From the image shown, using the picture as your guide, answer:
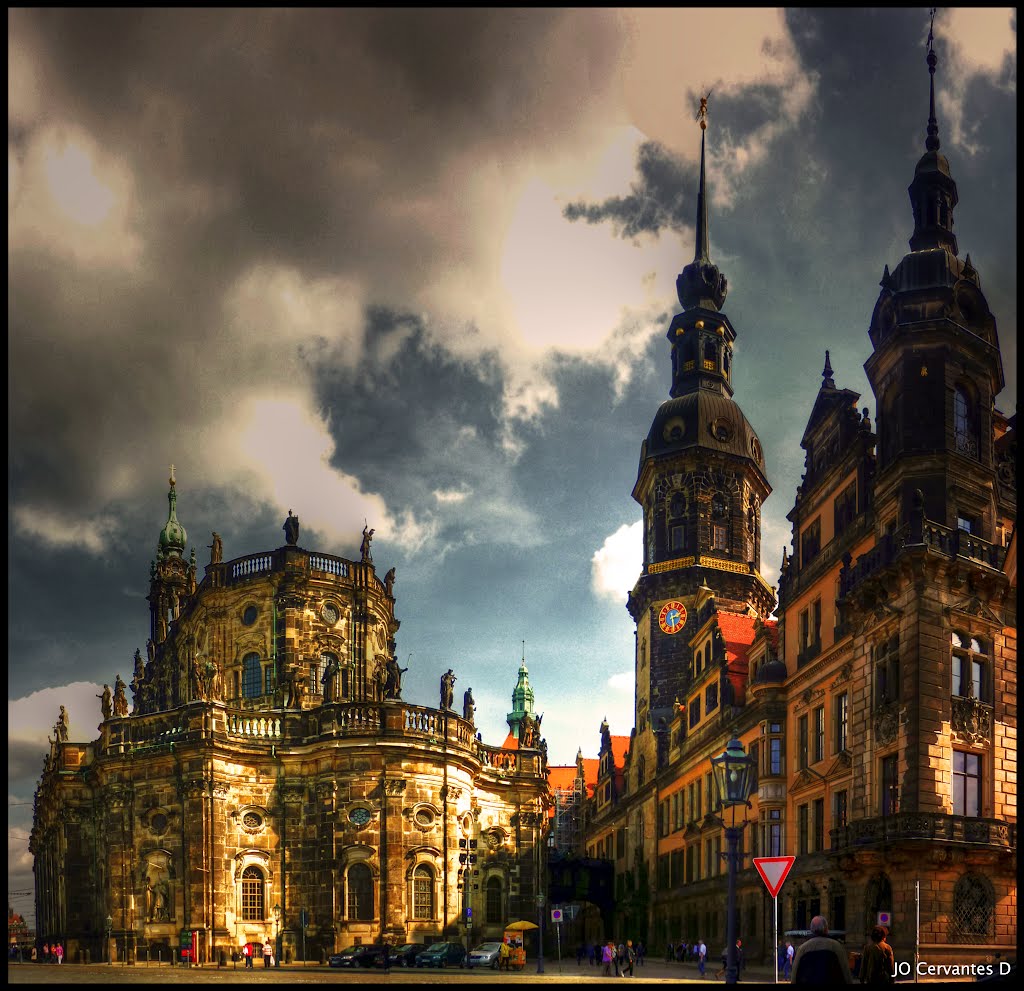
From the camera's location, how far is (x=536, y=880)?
5906 cm

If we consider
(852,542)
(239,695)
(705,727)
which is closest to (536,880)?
(705,727)

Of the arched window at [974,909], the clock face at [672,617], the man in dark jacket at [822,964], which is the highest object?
the clock face at [672,617]

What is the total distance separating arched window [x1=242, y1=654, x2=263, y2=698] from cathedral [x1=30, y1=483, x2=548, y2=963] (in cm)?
7

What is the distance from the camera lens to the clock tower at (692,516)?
2761 inches

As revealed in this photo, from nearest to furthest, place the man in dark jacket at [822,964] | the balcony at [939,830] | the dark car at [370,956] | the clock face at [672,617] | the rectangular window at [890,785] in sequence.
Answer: the man in dark jacket at [822,964] < the balcony at [939,830] < the rectangular window at [890,785] < the dark car at [370,956] < the clock face at [672,617]

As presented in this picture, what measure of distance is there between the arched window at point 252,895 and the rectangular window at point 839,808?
90.6 ft

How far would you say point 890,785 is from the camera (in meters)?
32.2

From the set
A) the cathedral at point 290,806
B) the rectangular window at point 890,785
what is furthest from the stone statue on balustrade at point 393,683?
the rectangular window at point 890,785

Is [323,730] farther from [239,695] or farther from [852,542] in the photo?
[852,542]

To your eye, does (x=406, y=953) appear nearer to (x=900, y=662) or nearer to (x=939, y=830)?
(x=939, y=830)

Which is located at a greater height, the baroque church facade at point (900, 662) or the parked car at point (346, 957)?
the baroque church facade at point (900, 662)

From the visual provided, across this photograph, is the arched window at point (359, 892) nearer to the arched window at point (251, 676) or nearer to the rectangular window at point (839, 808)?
the arched window at point (251, 676)

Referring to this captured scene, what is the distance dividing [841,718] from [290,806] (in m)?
27.6

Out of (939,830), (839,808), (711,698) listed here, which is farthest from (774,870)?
(711,698)
